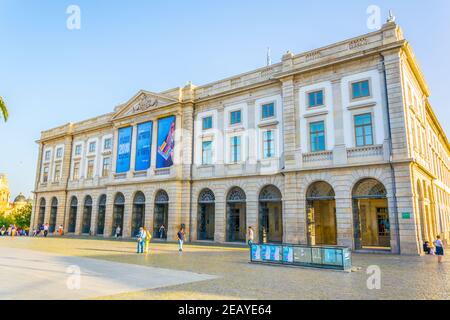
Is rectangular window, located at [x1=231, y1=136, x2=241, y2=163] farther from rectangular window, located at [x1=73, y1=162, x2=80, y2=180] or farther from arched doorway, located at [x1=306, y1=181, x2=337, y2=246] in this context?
rectangular window, located at [x1=73, y1=162, x2=80, y2=180]

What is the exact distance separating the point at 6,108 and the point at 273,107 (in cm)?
1933

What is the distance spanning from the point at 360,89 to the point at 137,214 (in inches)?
1012

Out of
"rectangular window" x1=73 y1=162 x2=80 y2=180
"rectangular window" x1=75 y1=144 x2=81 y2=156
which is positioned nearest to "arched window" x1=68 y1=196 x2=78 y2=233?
"rectangular window" x1=73 y1=162 x2=80 y2=180

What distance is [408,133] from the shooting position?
22.1 metres

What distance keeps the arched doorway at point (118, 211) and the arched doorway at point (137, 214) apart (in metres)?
2.22

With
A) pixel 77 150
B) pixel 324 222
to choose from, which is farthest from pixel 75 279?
pixel 77 150

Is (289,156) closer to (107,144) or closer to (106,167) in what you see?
(106,167)

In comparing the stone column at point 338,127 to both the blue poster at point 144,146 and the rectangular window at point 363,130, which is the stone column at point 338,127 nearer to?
the rectangular window at point 363,130

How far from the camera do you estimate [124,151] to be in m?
38.0

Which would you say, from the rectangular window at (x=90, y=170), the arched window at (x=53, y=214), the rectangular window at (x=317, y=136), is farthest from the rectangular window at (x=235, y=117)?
the arched window at (x=53, y=214)

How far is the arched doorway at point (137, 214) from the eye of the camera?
3593cm

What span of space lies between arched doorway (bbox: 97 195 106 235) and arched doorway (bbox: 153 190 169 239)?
999cm

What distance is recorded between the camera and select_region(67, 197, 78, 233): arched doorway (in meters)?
44.8

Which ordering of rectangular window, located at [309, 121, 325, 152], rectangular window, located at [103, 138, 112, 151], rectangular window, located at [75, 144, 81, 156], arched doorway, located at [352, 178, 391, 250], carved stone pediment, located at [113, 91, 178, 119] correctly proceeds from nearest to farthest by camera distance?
1. rectangular window, located at [309, 121, 325, 152]
2. arched doorway, located at [352, 178, 391, 250]
3. carved stone pediment, located at [113, 91, 178, 119]
4. rectangular window, located at [103, 138, 112, 151]
5. rectangular window, located at [75, 144, 81, 156]
